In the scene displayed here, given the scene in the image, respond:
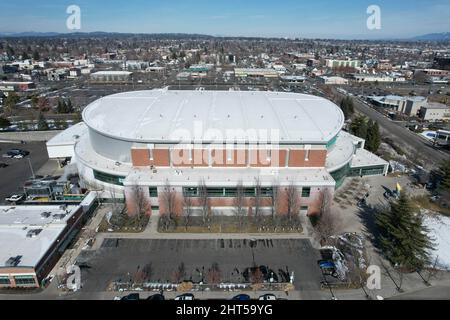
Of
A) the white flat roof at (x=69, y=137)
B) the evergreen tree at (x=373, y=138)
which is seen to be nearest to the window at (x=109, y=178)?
the white flat roof at (x=69, y=137)

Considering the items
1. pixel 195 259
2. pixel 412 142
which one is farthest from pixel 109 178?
pixel 412 142

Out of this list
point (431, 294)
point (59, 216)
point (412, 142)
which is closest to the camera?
point (431, 294)

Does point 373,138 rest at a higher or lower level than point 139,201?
higher

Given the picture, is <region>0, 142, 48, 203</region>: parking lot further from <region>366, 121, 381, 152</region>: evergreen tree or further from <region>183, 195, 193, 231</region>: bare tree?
<region>366, 121, 381, 152</region>: evergreen tree

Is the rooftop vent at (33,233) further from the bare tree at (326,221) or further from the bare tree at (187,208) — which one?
the bare tree at (326,221)

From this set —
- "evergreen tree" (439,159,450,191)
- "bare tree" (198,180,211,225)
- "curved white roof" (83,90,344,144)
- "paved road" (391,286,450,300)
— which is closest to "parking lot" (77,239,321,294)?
"bare tree" (198,180,211,225)

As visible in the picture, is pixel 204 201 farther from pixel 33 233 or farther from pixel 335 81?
pixel 335 81
